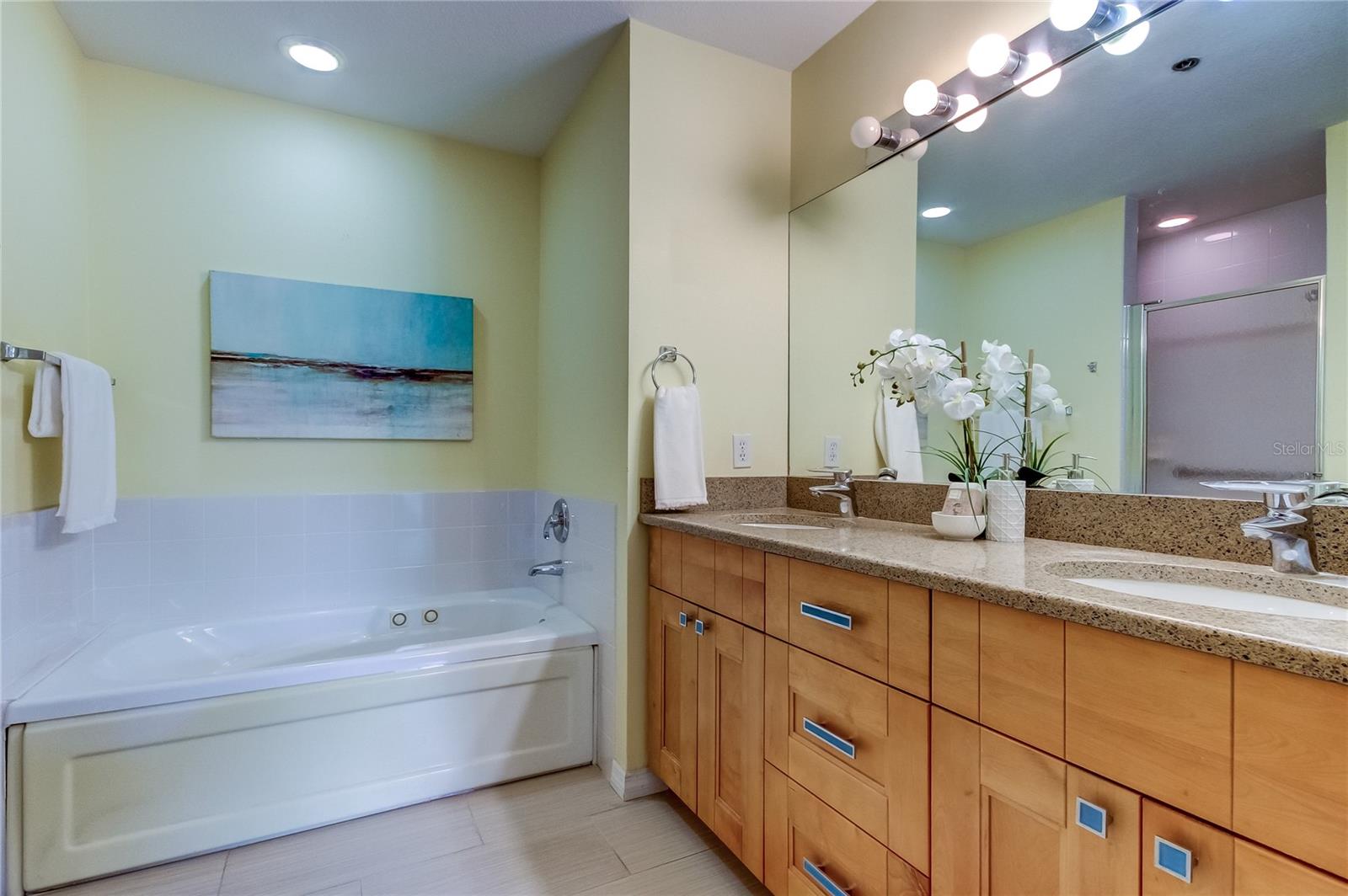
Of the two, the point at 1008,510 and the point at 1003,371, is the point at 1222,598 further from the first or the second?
the point at 1003,371

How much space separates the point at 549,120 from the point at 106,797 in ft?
8.73

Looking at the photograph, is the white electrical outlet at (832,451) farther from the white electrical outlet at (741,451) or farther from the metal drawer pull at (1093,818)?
the metal drawer pull at (1093,818)

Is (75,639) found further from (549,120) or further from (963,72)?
(963,72)

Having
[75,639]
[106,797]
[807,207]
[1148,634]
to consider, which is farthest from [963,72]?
[75,639]

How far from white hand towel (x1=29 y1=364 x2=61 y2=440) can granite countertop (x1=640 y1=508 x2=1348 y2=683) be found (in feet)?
6.04

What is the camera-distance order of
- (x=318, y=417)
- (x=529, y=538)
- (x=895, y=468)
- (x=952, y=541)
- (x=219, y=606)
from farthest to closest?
(x=529, y=538) < (x=318, y=417) < (x=219, y=606) < (x=895, y=468) < (x=952, y=541)

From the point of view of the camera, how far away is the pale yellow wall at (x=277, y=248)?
90.6 inches

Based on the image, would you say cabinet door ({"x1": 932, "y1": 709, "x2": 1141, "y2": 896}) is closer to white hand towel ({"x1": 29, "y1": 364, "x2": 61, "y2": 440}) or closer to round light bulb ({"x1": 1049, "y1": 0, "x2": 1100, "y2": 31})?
round light bulb ({"x1": 1049, "y1": 0, "x2": 1100, "y2": 31})

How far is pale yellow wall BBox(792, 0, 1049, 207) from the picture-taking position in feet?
5.61

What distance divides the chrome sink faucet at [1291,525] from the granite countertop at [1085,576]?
3 cm

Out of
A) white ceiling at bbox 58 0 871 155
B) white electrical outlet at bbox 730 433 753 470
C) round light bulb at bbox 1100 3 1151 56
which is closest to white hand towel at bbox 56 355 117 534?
white ceiling at bbox 58 0 871 155

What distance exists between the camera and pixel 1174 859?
0.73 metres

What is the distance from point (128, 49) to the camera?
2188mm

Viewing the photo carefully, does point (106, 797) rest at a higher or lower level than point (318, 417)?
lower
